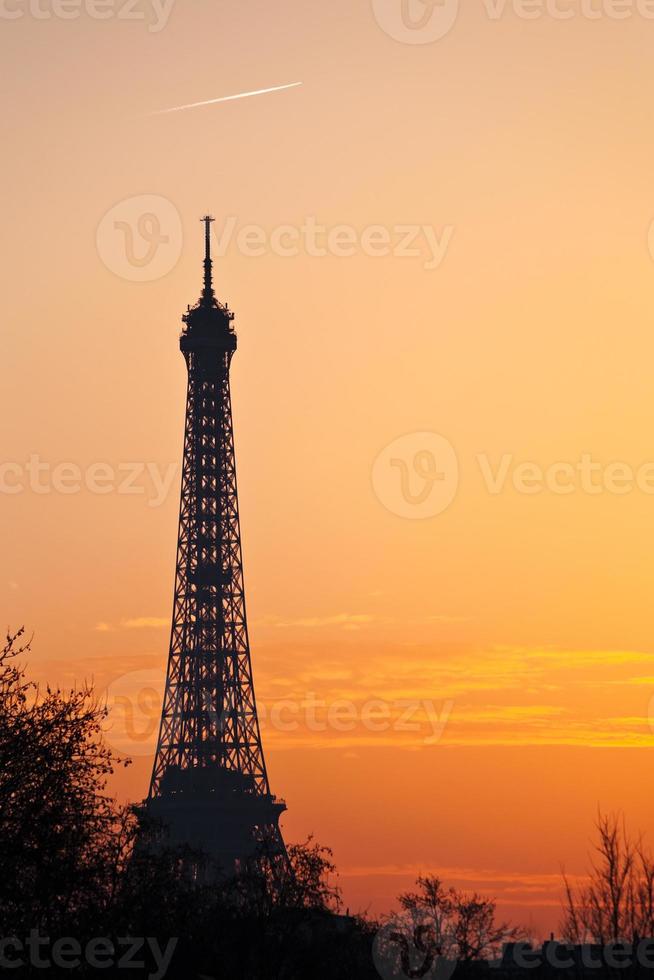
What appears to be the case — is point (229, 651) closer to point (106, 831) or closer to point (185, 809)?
point (185, 809)

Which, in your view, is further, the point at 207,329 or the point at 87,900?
the point at 207,329

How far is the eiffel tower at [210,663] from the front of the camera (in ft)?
380

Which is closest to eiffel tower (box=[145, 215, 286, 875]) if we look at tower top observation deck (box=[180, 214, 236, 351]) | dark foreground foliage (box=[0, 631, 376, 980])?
tower top observation deck (box=[180, 214, 236, 351])

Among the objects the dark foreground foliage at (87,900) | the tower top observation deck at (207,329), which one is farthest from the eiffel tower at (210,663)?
the dark foreground foliage at (87,900)

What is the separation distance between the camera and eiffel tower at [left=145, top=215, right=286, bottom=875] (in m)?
116

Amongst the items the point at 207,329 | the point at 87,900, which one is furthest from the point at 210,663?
the point at 87,900

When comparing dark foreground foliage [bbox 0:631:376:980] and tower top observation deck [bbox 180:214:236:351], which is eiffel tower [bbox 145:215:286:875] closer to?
tower top observation deck [bbox 180:214:236:351]

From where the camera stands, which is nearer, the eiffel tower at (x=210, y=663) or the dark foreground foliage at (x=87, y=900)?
the dark foreground foliage at (x=87, y=900)

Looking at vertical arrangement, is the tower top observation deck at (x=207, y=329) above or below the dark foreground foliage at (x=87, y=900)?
above

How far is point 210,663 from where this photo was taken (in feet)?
403

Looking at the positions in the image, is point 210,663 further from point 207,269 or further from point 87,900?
point 87,900

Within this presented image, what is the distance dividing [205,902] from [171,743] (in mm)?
48011

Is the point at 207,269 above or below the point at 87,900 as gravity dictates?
above

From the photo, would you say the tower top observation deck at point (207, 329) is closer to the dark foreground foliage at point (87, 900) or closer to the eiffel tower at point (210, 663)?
the eiffel tower at point (210, 663)
